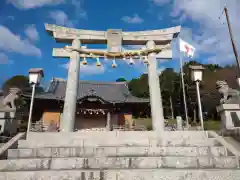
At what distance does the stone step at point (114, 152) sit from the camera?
5.47 metres

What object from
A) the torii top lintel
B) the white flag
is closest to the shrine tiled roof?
the white flag

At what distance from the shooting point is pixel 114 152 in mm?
5578

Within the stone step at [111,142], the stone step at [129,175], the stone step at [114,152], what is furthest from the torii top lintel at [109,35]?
the stone step at [129,175]

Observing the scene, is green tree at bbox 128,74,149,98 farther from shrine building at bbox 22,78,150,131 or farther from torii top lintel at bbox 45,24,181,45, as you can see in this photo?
torii top lintel at bbox 45,24,181,45

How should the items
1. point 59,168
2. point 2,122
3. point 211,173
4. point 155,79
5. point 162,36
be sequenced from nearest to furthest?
1. point 211,173
2. point 59,168
3. point 2,122
4. point 155,79
5. point 162,36

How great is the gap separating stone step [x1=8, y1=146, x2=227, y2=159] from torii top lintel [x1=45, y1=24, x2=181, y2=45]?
685 centimetres

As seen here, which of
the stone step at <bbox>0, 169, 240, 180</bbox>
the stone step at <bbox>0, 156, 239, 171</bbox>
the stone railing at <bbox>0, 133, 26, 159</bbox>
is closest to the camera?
the stone step at <bbox>0, 169, 240, 180</bbox>

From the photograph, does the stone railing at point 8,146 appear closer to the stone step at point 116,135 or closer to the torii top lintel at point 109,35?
the stone step at point 116,135

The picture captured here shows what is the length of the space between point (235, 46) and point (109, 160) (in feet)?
30.8

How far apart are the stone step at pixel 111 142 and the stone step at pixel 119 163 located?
4.13ft

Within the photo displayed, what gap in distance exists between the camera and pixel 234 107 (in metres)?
7.43

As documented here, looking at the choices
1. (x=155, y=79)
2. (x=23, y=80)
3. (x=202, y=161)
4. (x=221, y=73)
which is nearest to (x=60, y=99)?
(x=155, y=79)

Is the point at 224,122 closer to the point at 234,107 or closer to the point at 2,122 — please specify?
the point at 234,107

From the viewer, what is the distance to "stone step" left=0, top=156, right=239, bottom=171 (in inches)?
190
